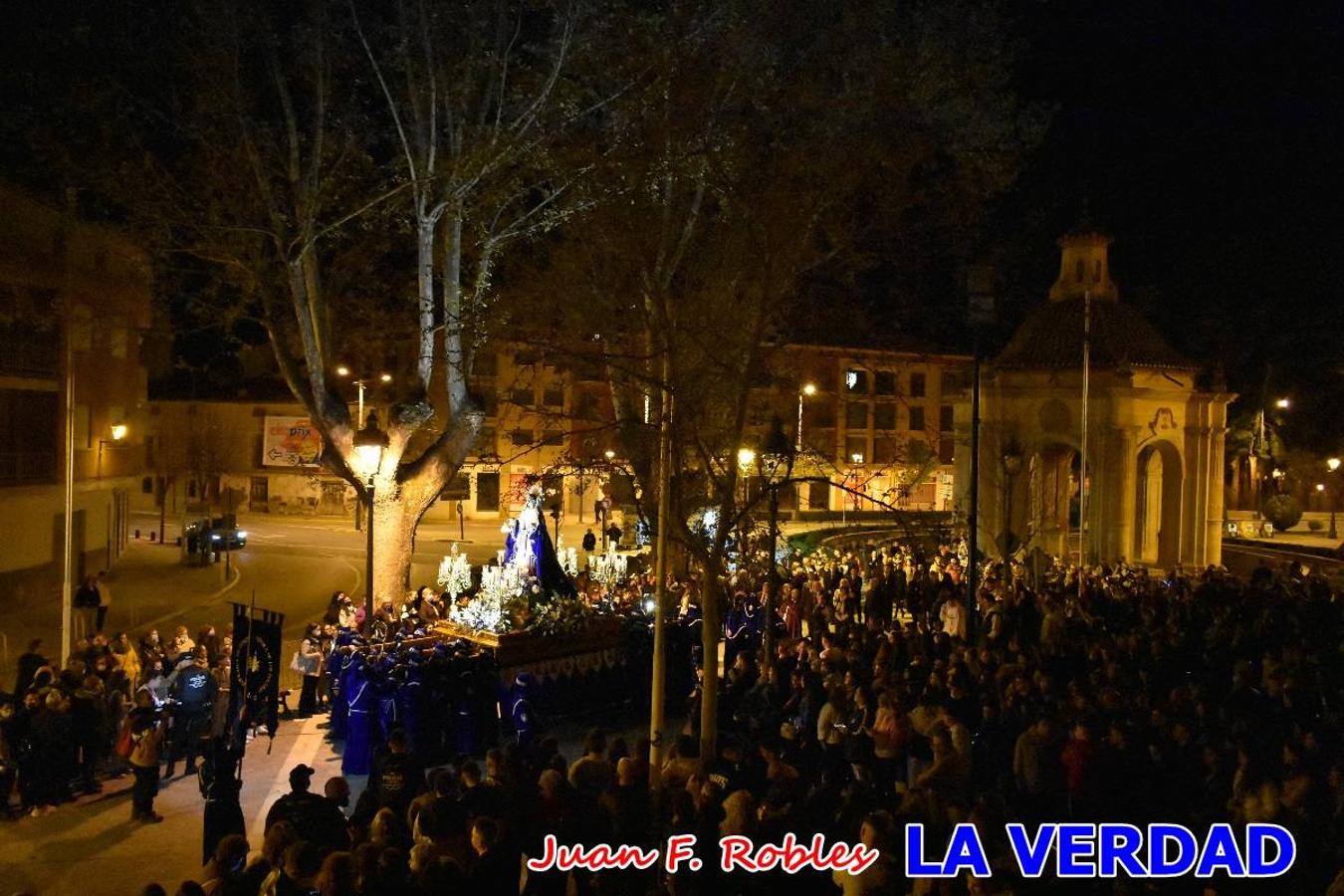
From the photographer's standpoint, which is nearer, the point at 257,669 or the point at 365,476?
the point at 257,669

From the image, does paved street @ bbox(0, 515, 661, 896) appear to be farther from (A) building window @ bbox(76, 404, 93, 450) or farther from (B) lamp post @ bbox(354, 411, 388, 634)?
(A) building window @ bbox(76, 404, 93, 450)

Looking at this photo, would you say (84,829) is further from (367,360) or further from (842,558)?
(367,360)

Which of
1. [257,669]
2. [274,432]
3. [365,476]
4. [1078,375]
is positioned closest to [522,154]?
[365,476]

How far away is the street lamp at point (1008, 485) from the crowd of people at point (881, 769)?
3.63m

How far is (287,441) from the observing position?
201 feet

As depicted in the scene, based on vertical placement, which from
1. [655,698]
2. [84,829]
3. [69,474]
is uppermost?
[69,474]

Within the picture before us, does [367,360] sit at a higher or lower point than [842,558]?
higher

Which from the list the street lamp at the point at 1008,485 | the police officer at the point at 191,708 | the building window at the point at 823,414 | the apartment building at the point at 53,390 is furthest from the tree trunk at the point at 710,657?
the building window at the point at 823,414

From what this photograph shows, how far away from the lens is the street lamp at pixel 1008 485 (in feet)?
68.2

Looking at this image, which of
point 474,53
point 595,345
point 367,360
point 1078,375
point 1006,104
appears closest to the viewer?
point 1006,104

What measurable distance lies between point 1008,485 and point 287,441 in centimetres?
4747

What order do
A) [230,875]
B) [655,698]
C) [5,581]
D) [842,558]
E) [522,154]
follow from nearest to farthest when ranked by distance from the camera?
1. [230,875]
2. [655,698]
3. [522,154]
4. [5,581]
5. [842,558]

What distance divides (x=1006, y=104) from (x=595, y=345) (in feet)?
32.1

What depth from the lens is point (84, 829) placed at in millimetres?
11227
